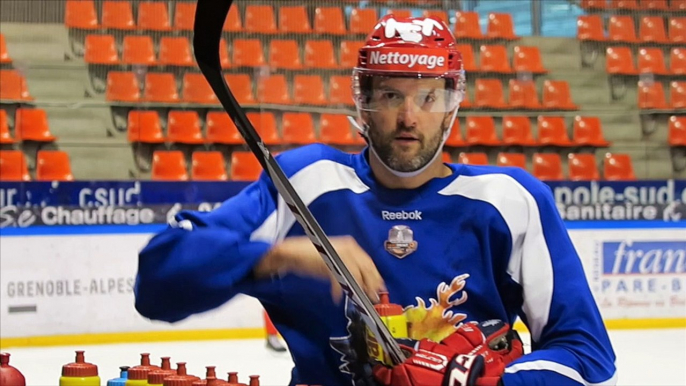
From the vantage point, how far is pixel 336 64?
696cm

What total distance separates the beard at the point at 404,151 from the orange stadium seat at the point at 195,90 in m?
5.48

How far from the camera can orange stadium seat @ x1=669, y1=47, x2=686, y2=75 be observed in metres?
7.26

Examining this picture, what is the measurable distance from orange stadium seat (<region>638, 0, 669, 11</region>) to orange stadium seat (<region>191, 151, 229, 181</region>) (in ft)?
9.78

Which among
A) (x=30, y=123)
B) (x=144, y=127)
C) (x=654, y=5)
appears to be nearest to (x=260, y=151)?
(x=30, y=123)

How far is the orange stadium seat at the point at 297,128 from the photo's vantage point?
661cm

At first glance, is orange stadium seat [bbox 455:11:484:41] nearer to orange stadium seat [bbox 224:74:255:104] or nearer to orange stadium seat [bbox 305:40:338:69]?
orange stadium seat [bbox 305:40:338:69]

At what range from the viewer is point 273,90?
675cm

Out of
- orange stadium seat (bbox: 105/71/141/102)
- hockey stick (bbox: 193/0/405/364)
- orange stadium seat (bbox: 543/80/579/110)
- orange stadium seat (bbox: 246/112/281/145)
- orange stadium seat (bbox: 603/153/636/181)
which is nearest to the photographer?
hockey stick (bbox: 193/0/405/364)

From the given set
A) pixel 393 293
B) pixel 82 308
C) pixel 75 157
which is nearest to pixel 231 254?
pixel 393 293

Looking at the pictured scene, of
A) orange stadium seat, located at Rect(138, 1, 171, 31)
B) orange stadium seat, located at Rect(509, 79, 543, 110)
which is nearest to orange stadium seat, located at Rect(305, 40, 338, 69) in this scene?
orange stadium seat, located at Rect(138, 1, 171, 31)

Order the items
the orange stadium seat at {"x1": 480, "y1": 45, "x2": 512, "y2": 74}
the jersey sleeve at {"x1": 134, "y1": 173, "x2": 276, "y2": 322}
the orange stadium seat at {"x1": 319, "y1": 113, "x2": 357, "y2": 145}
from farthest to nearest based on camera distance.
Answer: the orange stadium seat at {"x1": 480, "y1": 45, "x2": 512, "y2": 74} < the orange stadium seat at {"x1": 319, "y1": 113, "x2": 357, "y2": 145} < the jersey sleeve at {"x1": 134, "y1": 173, "x2": 276, "y2": 322}

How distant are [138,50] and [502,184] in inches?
236

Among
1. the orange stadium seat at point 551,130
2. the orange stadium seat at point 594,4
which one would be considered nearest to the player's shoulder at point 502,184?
the orange stadium seat at point 551,130

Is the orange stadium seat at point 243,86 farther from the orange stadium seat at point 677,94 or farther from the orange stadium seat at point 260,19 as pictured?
the orange stadium seat at point 677,94
